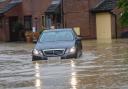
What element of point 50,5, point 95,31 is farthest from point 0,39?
point 95,31

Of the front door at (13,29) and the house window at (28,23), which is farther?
the front door at (13,29)

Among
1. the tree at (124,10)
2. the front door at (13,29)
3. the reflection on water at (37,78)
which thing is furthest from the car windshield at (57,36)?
the front door at (13,29)

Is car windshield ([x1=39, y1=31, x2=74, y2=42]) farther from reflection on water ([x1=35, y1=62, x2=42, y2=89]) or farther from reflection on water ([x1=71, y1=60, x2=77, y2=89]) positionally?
reflection on water ([x1=71, y1=60, x2=77, y2=89])

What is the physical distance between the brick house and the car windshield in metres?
24.9

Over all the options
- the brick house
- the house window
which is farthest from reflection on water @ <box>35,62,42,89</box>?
the house window

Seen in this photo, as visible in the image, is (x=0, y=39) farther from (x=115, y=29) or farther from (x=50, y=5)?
(x=115, y=29)

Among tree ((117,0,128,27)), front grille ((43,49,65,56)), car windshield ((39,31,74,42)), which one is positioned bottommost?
front grille ((43,49,65,56))

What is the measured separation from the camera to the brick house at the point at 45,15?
51.7 meters

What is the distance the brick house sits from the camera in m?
51.7

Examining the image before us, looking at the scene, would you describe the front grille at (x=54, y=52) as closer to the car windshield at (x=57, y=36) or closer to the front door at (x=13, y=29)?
the car windshield at (x=57, y=36)

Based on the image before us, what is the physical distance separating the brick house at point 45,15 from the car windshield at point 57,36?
24.9 meters

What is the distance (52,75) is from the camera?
17.5 metres

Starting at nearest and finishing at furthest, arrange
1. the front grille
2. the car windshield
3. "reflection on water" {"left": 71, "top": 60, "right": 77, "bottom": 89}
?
"reflection on water" {"left": 71, "top": 60, "right": 77, "bottom": 89}, the front grille, the car windshield

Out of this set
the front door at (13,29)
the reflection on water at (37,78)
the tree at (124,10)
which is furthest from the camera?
the front door at (13,29)
